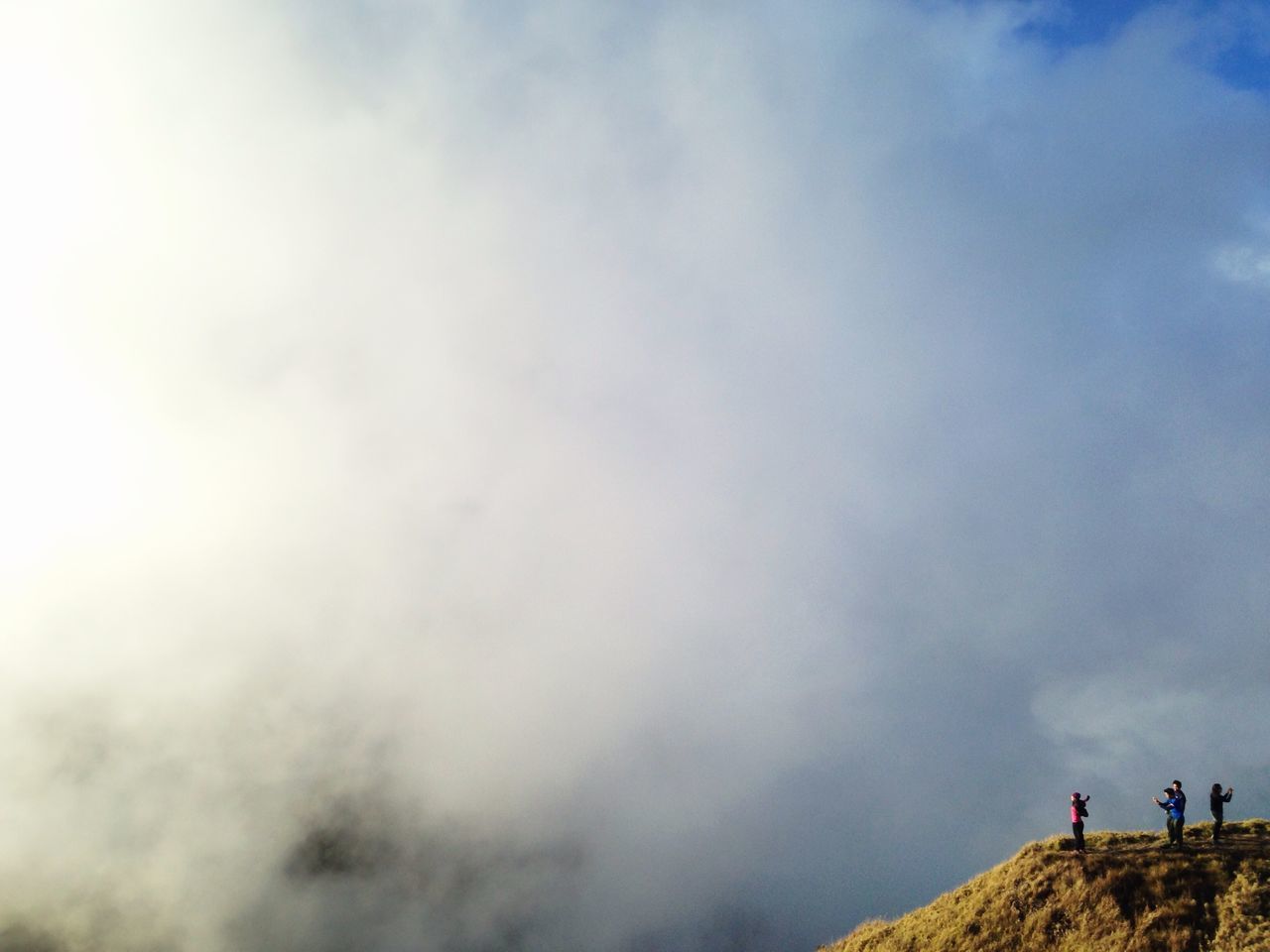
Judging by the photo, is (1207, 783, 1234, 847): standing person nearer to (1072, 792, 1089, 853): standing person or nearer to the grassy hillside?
the grassy hillside

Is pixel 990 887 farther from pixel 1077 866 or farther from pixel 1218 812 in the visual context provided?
pixel 1218 812

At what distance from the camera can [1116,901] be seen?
35.6 meters

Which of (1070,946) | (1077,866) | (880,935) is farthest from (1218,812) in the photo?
(880,935)

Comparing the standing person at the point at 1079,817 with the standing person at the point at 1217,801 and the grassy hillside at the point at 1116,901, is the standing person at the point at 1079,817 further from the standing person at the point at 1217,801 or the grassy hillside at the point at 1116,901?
the standing person at the point at 1217,801

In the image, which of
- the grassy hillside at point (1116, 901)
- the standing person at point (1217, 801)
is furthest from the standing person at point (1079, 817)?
the standing person at point (1217, 801)

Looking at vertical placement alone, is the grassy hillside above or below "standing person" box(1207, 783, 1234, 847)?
below

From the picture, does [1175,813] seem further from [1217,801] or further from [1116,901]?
[1116,901]

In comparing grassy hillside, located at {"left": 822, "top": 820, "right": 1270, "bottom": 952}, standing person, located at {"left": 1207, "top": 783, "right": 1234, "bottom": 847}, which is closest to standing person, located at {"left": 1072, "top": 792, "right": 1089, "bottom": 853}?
grassy hillside, located at {"left": 822, "top": 820, "right": 1270, "bottom": 952}

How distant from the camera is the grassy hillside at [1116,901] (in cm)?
3350

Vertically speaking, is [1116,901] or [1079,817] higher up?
[1079,817]

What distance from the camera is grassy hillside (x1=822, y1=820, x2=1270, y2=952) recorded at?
33500 millimetres

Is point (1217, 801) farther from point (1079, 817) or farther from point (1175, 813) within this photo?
point (1079, 817)

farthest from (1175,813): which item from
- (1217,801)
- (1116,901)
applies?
(1116,901)

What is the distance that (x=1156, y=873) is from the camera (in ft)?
119
